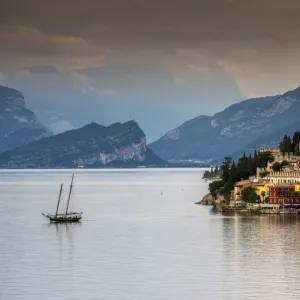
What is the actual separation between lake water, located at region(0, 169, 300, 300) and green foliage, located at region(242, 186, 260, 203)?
20.0 ft

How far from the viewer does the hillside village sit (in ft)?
297

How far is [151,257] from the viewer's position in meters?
53.8

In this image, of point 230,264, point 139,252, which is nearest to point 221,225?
point 139,252

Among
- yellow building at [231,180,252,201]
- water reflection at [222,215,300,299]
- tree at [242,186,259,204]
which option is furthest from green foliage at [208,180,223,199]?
water reflection at [222,215,300,299]

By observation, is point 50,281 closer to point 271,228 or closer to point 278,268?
point 278,268

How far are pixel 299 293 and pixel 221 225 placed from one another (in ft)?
107

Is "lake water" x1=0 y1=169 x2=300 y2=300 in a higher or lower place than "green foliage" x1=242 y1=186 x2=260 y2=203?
lower

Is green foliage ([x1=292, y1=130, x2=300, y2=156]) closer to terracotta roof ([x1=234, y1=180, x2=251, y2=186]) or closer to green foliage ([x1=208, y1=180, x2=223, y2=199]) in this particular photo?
green foliage ([x1=208, y1=180, x2=223, y2=199])

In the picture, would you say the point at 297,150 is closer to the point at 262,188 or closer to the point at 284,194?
the point at 262,188

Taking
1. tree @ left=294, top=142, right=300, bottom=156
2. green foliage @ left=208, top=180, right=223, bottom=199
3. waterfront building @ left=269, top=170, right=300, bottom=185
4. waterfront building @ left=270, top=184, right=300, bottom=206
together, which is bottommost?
waterfront building @ left=270, top=184, right=300, bottom=206

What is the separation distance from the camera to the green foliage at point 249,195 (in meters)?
92.5

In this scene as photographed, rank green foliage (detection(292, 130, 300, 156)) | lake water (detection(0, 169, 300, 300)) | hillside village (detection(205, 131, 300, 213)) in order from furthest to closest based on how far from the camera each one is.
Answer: green foliage (detection(292, 130, 300, 156))
hillside village (detection(205, 131, 300, 213))
lake water (detection(0, 169, 300, 300))

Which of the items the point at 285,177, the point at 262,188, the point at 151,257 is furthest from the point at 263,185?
the point at 151,257

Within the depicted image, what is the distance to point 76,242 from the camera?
205 feet
